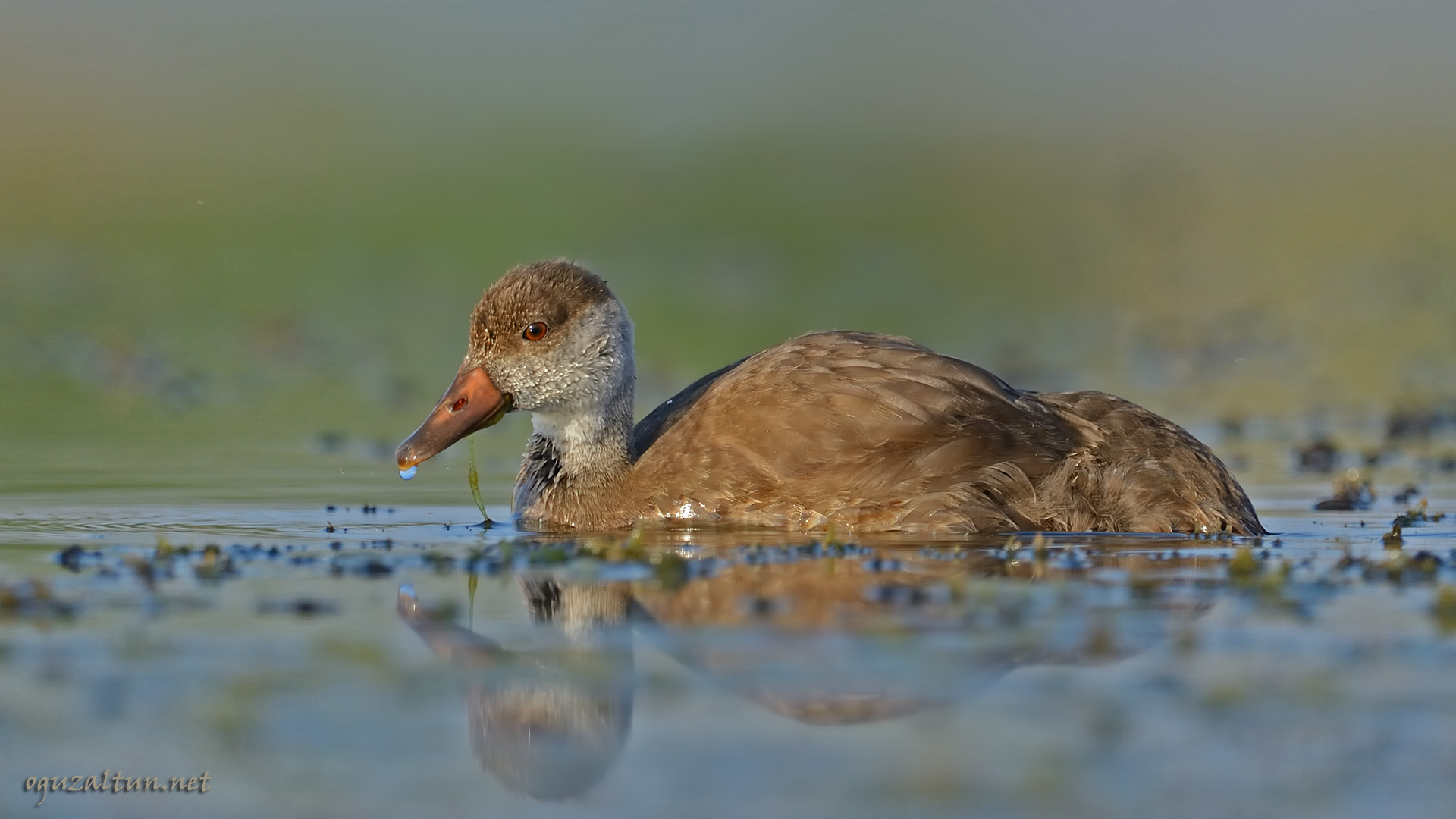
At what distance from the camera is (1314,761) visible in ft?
14.9

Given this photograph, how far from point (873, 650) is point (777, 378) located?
11.8 ft

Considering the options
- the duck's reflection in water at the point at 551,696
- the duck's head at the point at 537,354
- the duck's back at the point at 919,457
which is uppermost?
the duck's head at the point at 537,354

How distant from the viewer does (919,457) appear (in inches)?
338

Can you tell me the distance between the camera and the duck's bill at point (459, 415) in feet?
29.9

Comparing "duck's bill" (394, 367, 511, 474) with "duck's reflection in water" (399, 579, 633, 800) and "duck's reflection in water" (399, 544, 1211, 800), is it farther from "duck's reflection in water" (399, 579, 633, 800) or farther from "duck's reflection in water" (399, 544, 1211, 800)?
"duck's reflection in water" (399, 579, 633, 800)

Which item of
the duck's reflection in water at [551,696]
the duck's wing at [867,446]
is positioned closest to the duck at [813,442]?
the duck's wing at [867,446]

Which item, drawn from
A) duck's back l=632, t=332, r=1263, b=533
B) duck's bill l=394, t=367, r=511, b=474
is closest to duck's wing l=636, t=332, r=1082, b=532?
duck's back l=632, t=332, r=1263, b=533

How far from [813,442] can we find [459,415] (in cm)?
188

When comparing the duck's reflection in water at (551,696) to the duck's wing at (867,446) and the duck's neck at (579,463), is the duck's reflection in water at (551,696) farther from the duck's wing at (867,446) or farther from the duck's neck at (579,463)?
the duck's neck at (579,463)

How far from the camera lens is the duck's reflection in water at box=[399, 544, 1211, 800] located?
4.89 m

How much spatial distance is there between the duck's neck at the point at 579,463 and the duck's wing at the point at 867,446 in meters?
0.40

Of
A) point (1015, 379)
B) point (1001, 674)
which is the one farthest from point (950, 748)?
point (1015, 379)

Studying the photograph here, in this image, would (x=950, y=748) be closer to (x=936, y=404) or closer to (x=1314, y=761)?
(x=1314, y=761)

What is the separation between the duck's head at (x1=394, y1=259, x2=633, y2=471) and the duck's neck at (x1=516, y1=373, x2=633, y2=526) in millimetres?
41
